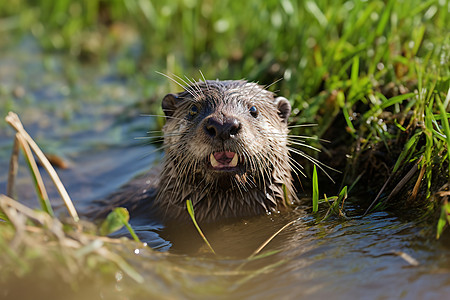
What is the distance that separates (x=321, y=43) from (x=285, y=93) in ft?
1.54

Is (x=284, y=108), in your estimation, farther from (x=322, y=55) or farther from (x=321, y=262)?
(x=321, y=262)

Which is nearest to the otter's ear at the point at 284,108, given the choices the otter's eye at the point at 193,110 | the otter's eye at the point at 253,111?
the otter's eye at the point at 253,111

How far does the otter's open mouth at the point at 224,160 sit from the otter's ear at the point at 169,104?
589 millimetres

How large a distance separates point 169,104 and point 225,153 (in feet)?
2.17

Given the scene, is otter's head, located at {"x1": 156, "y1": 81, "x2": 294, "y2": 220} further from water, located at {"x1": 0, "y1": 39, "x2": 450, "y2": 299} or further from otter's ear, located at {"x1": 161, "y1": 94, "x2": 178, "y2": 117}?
water, located at {"x1": 0, "y1": 39, "x2": 450, "y2": 299}

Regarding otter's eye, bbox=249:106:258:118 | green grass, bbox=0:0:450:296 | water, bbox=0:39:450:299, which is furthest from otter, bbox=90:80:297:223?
green grass, bbox=0:0:450:296

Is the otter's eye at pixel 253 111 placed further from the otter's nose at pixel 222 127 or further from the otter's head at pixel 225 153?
the otter's nose at pixel 222 127

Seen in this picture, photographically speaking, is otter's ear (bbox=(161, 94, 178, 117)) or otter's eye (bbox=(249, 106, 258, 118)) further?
otter's ear (bbox=(161, 94, 178, 117))

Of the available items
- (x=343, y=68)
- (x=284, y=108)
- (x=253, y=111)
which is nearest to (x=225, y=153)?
(x=253, y=111)

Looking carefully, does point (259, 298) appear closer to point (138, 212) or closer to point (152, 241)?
point (152, 241)

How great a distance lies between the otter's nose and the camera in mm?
2471

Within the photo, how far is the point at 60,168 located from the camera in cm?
416

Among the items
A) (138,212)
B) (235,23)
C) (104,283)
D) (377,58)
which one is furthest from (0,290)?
(235,23)

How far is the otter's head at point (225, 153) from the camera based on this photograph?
2.60 m
